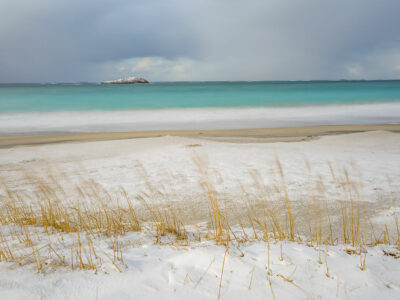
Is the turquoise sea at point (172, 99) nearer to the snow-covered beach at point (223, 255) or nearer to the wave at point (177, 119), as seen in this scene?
the wave at point (177, 119)

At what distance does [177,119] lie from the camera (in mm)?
17188

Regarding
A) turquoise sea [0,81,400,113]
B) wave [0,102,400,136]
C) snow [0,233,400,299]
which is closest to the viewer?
snow [0,233,400,299]

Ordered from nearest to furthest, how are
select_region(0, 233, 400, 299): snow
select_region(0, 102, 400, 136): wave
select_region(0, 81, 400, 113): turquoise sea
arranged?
1. select_region(0, 233, 400, 299): snow
2. select_region(0, 102, 400, 136): wave
3. select_region(0, 81, 400, 113): turquoise sea

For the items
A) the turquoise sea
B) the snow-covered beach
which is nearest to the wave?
the turquoise sea

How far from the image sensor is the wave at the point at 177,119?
1372 cm

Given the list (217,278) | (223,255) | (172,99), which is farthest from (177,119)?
(217,278)

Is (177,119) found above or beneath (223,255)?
above

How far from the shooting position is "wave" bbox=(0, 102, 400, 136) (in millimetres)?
13719

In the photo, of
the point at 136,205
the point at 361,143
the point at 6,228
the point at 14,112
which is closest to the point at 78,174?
the point at 136,205

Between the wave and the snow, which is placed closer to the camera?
the snow

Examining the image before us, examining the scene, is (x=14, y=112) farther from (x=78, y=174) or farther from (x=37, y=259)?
(x=37, y=259)

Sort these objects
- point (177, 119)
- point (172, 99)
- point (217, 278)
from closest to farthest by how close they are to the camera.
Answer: point (217, 278), point (177, 119), point (172, 99)

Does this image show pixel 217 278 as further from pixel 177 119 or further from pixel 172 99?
pixel 172 99

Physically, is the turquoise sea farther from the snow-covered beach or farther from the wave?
the snow-covered beach
